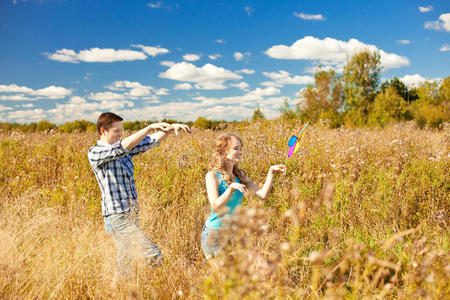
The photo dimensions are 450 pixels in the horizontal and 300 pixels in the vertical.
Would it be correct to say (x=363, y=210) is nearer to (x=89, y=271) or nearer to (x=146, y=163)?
(x=89, y=271)

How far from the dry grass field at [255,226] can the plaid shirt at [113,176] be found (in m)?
0.31

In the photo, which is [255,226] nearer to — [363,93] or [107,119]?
[107,119]

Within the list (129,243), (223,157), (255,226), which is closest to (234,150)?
(223,157)

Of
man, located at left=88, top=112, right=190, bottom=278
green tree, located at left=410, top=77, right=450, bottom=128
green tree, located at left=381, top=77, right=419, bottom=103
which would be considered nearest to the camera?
man, located at left=88, top=112, right=190, bottom=278

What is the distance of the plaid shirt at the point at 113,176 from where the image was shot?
2684 millimetres

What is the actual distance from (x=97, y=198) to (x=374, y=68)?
37204mm

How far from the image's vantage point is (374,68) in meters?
35.2

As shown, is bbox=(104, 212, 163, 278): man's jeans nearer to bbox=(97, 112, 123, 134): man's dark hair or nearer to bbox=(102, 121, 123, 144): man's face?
bbox=(102, 121, 123, 144): man's face

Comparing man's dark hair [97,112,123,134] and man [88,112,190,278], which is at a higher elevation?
man's dark hair [97,112,123,134]

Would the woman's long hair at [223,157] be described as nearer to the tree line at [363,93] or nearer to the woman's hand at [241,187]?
the woman's hand at [241,187]

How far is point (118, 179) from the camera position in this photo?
110 inches

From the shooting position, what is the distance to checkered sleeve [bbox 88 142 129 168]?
266 centimetres

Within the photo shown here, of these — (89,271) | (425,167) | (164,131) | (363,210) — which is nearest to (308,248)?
(363,210)

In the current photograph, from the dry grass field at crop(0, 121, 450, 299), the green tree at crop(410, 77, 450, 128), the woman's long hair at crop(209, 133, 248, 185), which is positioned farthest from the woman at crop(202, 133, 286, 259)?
the green tree at crop(410, 77, 450, 128)
